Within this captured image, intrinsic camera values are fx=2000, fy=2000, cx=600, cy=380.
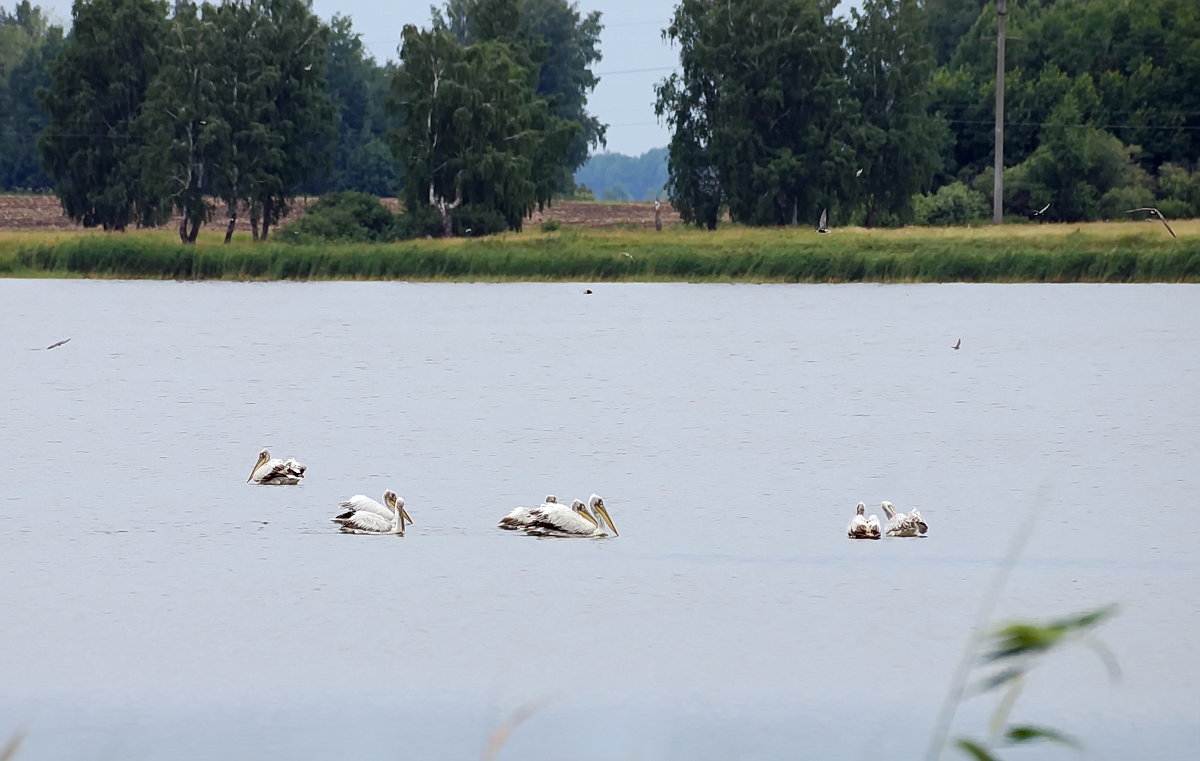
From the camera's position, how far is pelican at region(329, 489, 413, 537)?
1283cm

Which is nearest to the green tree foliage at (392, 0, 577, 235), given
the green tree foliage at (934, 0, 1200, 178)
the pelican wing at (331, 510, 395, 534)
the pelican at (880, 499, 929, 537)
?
the green tree foliage at (934, 0, 1200, 178)

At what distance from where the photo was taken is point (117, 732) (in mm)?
8117

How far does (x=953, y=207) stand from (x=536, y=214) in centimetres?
2005

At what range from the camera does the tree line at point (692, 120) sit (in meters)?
61.8

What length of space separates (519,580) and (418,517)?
2395mm

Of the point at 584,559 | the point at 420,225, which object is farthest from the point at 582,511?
the point at 420,225

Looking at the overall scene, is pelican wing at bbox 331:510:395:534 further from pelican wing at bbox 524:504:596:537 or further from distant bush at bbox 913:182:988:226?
distant bush at bbox 913:182:988:226

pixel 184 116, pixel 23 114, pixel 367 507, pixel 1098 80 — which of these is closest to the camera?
pixel 367 507

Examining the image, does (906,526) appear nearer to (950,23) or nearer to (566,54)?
(950,23)

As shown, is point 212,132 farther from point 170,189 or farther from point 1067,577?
point 1067,577

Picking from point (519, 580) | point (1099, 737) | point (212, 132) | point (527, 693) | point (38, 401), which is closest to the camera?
point (1099, 737)

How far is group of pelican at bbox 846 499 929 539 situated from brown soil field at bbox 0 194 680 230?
57079 mm

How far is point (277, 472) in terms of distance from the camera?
15.0 m

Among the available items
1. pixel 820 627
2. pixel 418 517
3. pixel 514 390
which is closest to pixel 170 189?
pixel 514 390
